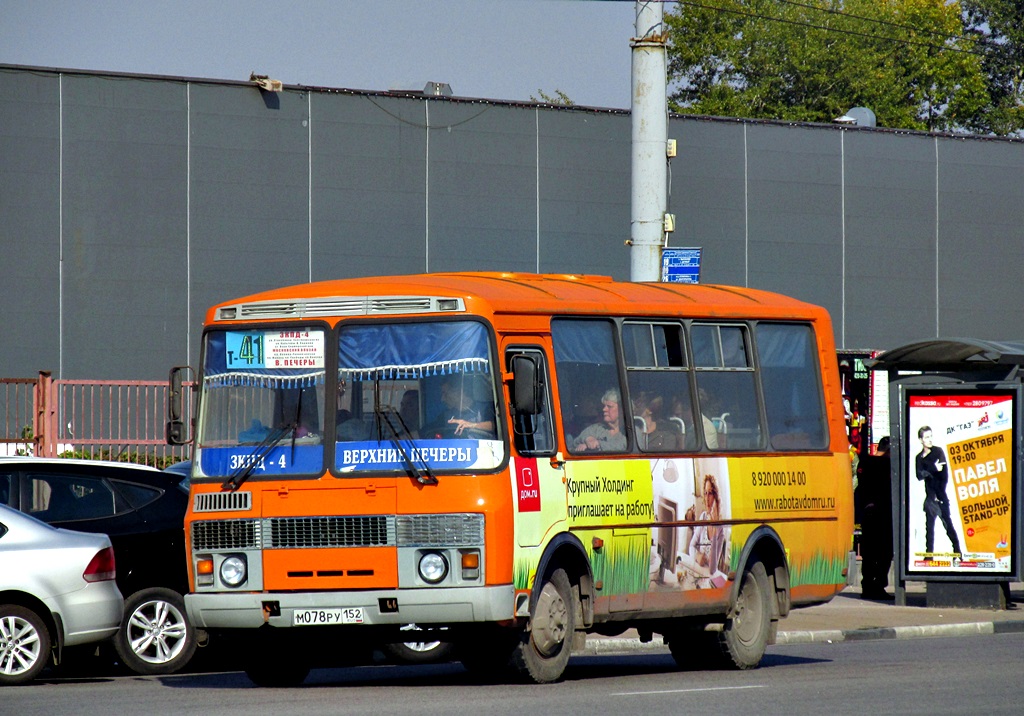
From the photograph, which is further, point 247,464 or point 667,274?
point 667,274

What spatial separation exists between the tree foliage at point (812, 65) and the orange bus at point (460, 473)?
50.3 m

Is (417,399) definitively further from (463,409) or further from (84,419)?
(84,419)

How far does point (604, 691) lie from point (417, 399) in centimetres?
223

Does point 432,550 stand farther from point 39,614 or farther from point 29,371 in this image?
point 29,371

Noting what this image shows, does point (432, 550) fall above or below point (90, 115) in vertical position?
below

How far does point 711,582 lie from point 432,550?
277 centimetres

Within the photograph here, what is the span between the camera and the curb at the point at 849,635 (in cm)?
1542

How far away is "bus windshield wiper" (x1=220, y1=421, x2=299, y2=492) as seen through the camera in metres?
11.1

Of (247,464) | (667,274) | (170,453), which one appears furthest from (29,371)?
(247,464)

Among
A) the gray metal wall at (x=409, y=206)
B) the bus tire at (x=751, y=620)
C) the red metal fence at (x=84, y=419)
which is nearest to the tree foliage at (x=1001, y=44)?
the gray metal wall at (x=409, y=206)

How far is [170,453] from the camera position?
25.8 meters

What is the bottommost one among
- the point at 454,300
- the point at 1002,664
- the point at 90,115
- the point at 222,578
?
the point at 1002,664

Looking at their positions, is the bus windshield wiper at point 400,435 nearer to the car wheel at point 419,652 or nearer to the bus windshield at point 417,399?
the bus windshield at point 417,399

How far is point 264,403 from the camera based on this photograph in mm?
11344
